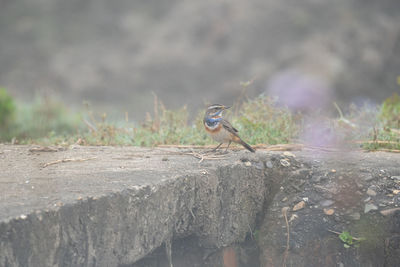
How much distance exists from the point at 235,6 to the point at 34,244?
1016 cm

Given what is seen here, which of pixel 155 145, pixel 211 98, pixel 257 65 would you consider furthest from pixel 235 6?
pixel 155 145

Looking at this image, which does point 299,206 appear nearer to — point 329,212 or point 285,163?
point 329,212

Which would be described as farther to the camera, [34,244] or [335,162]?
[335,162]

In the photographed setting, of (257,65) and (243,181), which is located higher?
(257,65)

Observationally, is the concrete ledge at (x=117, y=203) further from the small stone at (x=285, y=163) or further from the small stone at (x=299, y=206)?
the small stone at (x=299, y=206)

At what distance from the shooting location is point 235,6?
11.6 m

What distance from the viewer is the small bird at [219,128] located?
336 cm

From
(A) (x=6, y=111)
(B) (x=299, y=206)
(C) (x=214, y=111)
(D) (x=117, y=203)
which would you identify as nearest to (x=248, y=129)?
(C) (x=214, y=111)

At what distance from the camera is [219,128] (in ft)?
11.0

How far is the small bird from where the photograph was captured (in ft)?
11.0

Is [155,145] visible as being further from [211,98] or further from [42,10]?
[42,10]

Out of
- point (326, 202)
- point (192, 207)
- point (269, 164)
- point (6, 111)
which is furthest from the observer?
point (6, 111)

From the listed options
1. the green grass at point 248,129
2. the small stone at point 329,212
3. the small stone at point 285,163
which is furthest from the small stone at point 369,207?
the green grass at point 248,129

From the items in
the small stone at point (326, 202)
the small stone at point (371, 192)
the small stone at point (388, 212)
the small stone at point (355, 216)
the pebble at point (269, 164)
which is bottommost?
the small stone at point (355, 216)
